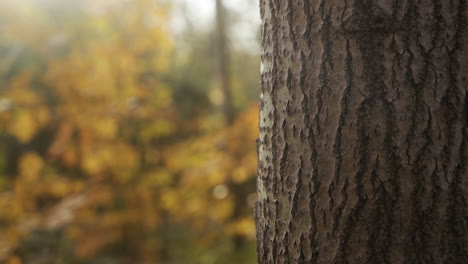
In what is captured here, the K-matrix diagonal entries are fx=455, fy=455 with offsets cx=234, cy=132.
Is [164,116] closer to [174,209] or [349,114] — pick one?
[174,209]

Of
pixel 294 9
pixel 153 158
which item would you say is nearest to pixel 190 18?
pixel 153 158

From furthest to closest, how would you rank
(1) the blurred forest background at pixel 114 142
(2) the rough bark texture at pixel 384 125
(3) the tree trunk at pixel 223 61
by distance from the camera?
(3) the tree trunk at pixel 223 61 → (1) the blurred forest background at pixel 114 142 → (2) the rough bark texture at pixel 384 125

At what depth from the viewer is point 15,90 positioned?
181 inches

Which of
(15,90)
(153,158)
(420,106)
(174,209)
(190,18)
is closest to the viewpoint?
(420,106)

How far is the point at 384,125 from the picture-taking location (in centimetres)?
104

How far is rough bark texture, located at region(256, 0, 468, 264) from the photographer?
1.03 meters

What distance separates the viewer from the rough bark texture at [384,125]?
1027mm

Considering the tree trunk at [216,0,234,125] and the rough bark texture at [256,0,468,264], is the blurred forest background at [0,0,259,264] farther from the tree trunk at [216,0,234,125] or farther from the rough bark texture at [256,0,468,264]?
the rough bark texture at [256,0,468,264]

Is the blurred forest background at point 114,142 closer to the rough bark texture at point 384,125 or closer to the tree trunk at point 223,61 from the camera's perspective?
the tree trunk at point 223,61

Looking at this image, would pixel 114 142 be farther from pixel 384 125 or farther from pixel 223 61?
pixel 384 125

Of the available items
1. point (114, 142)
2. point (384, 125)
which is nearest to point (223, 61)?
point (114, 142)

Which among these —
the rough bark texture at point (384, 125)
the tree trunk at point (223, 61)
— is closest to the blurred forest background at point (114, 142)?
the tree trunk at point (223, 61)

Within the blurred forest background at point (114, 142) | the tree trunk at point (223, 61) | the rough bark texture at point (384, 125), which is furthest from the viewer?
the tree trunk at point (223, 61)

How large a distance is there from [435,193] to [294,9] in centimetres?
55
